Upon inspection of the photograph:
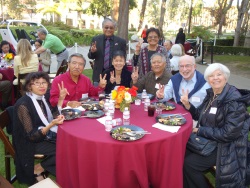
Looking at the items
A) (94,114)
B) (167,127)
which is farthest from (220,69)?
(94,114)

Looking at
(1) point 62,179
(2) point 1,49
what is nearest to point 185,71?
(1) point 62,179

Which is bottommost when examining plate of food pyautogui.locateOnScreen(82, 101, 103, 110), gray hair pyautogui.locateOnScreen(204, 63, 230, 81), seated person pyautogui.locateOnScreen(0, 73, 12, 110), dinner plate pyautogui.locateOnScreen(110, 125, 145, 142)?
seated person pyautogui.locateOnScreen(0, 73, 12, 110)

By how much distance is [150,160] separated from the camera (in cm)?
222

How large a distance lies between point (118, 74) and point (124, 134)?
1.85m

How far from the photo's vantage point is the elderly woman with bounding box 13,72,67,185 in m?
2.57

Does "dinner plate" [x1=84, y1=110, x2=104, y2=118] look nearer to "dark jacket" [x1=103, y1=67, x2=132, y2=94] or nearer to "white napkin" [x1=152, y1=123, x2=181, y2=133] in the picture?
"white napkin" [x1=152, y1=123, x2=181, y2=133]

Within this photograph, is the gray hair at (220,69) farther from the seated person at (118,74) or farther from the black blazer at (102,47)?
the black blazer at (102,47)

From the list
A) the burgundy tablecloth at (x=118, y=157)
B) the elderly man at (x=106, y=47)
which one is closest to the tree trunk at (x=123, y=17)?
the elderly man at (x=106, y=47)

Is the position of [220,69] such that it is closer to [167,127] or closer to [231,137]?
[231,137]

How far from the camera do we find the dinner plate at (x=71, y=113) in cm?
264

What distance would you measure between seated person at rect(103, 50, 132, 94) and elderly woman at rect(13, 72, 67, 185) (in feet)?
4.04

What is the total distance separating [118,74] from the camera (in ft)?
12.9

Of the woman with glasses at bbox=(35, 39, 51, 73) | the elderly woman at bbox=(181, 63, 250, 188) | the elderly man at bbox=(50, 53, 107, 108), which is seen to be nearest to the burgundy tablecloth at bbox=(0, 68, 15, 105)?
the woman with glasses at bbox=(35, 39, 51, 73)

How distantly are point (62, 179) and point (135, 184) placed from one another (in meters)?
0.79
